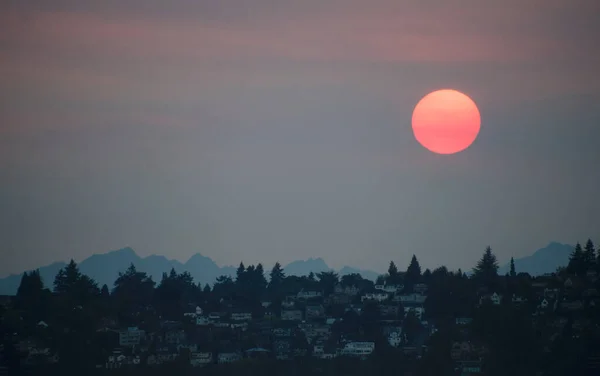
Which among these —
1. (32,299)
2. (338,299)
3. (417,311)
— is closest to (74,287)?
(32,299)

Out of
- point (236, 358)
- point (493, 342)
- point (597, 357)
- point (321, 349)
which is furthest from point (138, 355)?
point (597, 357)

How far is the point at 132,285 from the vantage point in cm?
11912

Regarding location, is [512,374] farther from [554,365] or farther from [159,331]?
[159,331]

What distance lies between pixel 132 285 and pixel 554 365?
41.7m

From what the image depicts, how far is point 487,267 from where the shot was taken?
118 meters

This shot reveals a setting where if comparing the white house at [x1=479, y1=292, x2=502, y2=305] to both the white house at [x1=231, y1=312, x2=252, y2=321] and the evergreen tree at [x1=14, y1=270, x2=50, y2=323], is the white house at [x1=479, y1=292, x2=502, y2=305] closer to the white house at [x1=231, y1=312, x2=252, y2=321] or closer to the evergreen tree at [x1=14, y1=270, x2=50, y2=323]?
the white house at [x1=231, y1=312, x2=252, y2=321]

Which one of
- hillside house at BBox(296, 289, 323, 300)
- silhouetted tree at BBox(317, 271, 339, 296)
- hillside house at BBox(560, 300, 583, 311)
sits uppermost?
silhouetted tree at BBox(317, 271, 339, 296)

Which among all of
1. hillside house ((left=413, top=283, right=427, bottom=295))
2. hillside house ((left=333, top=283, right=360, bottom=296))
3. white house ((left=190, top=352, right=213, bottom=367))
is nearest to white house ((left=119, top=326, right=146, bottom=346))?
white house ((left=190, top=352, right=213, bottom=367))

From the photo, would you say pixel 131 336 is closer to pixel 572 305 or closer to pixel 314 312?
pixel 314 312

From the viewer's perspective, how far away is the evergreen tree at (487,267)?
11528cm

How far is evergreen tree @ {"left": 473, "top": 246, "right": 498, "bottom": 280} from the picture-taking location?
11528cm

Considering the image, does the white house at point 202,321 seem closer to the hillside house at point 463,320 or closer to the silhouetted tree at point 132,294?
the silhouetted tree at point 132,294

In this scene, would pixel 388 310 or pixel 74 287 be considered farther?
pixel 388 310

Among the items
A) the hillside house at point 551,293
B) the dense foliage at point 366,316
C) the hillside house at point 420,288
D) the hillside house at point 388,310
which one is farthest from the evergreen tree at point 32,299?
the hillside house at point 551,293
